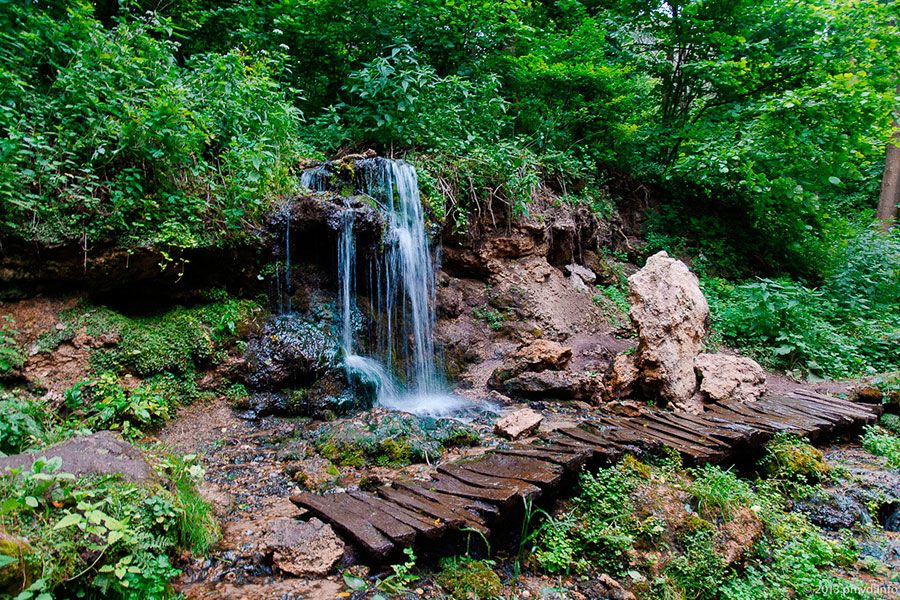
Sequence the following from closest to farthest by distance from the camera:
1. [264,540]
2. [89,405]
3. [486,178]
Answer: [264,540], [89,405], [486,178]

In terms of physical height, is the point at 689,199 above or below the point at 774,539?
above

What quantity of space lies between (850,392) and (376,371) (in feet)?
21.3

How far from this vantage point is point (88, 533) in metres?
2.10

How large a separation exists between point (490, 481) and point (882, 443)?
4746 millimetres

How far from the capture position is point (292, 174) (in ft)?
22.0

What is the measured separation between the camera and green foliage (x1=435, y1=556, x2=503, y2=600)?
7.99 ft

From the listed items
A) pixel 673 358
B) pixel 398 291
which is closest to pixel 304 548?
pixel 398 291

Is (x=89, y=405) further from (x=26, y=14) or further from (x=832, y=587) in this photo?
(x=832, y=587)

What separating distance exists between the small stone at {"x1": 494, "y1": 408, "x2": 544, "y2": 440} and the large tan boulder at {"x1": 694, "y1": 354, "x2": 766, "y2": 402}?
2.39 m

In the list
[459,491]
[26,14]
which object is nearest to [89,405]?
[459,491]

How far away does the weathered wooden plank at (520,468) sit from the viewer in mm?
3293

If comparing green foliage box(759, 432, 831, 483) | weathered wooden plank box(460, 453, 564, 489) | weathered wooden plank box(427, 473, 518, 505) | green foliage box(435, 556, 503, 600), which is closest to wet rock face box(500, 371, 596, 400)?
green foliage box(759, 432, 831, 483)

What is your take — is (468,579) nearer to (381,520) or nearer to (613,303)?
(381,520)

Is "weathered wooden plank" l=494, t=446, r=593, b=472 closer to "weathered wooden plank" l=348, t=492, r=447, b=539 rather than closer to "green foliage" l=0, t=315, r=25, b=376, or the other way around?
"weathered wooden plank" l=348, t=492, r=447, b=539
